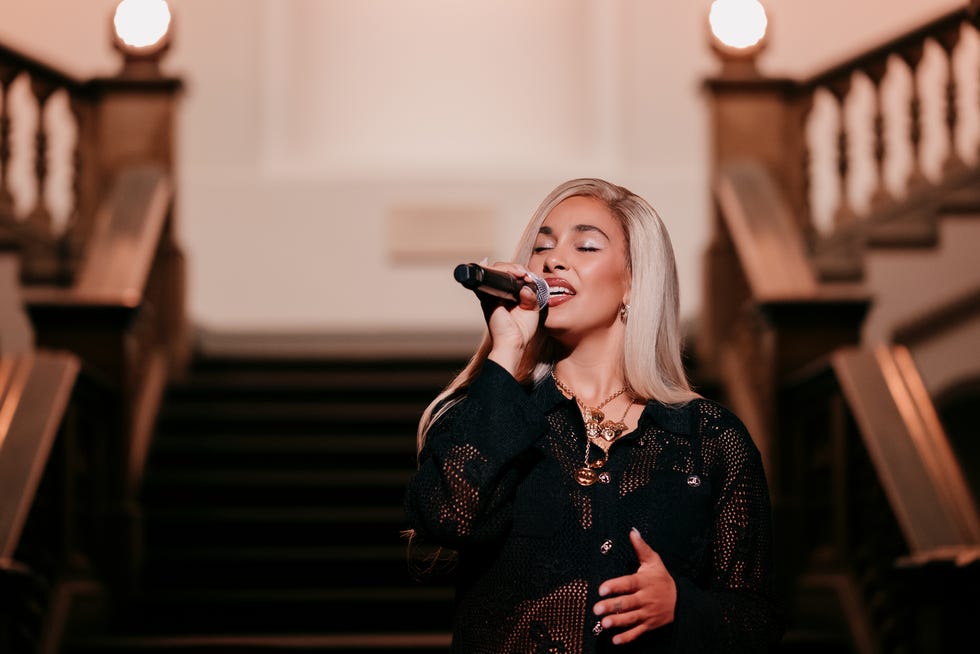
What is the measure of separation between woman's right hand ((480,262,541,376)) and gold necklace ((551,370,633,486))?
15 cm

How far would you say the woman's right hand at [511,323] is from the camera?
96.5 inches

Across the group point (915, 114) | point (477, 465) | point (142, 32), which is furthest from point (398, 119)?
point (477, 465)

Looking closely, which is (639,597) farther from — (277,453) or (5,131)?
(5,131)

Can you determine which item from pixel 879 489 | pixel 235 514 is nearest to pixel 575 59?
pixel 235 514

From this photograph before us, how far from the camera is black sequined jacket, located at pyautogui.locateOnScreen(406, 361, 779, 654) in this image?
7.63ft

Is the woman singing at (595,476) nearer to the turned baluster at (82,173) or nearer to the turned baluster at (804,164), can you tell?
the turned baluster at (804,164)

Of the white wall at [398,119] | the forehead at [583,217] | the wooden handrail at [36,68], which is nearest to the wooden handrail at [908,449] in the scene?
the forehead at [583,217]

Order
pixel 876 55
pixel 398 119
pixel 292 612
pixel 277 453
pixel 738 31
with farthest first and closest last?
pixel 398 119
pixel 876 55
pixel 738 31
pixel 277 453
pixel 292 612

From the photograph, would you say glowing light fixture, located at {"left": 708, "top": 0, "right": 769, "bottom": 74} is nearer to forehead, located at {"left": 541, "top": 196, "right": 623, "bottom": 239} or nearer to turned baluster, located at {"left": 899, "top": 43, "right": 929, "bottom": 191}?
turned baluster, located at {"left": 899, "top": 43, "right": 929, "bottom": 191}

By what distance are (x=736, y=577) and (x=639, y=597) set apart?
241mm

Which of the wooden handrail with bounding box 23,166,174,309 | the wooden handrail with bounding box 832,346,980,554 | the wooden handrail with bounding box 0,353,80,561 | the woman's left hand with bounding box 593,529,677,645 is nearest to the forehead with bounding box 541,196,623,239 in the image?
the woman's left hand with bounding box 593,529,677,645

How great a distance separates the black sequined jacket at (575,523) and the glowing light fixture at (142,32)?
17.7ft

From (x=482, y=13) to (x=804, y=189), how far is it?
4366mm

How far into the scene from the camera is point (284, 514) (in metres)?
6.20
